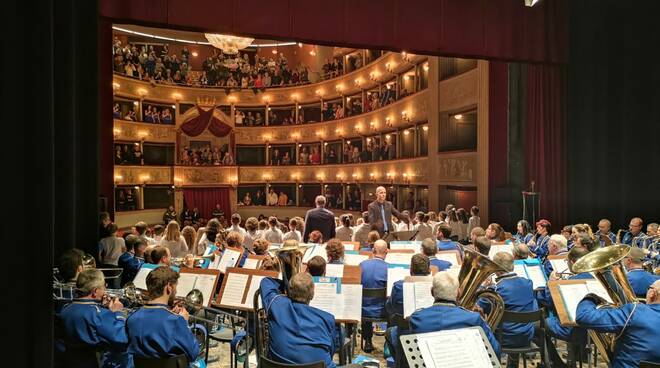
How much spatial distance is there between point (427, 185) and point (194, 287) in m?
14.4

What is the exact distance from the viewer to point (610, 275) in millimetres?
4672

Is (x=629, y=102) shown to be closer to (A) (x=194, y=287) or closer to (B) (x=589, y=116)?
(B) (x=589, y=116)

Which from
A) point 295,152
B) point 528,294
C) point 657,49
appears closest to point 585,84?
point 657,49

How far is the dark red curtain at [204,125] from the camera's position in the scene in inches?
1041

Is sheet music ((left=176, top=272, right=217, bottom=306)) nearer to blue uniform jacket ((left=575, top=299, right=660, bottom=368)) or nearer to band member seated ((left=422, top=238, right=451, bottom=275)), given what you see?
band member seated ((left=422, top=238, right=451, bottom=275))

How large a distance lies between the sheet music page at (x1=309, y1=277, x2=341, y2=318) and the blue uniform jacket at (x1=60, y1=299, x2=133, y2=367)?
1.75 m

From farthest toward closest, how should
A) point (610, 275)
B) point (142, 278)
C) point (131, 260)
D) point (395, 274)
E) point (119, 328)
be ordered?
1. point (131, 260)
2. point (395, 274)
3. point (142, 278)
4. point (610, 275)
5. point (119, 328)

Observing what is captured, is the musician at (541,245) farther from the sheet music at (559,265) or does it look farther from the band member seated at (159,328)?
the band member seated at (159,328)

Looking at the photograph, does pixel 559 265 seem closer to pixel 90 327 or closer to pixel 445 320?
pixel 445 320

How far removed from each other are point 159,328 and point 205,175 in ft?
75.1

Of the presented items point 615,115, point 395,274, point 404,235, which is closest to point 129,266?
point 395,274

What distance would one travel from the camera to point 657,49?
44.8 feet

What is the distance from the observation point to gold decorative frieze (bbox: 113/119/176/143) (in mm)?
24125

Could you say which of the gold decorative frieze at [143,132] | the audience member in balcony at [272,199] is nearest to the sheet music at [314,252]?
the gold decorative frieze at [143,132]
